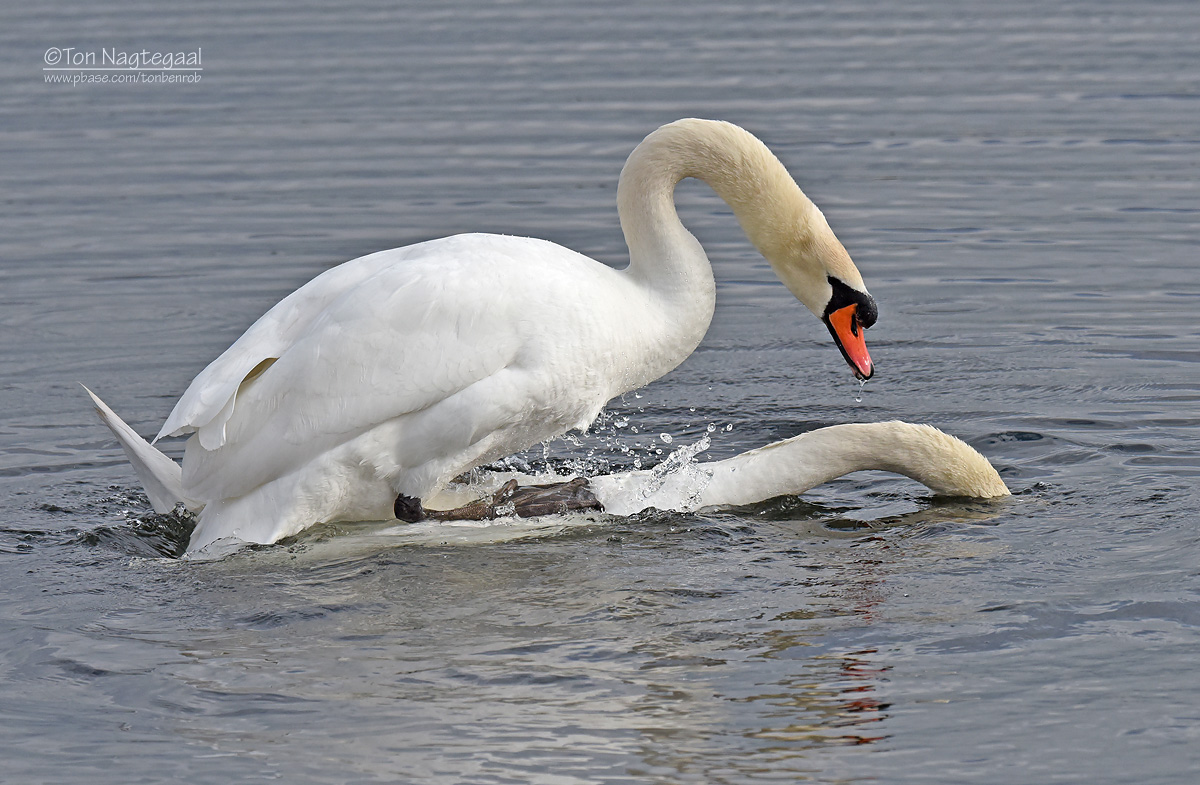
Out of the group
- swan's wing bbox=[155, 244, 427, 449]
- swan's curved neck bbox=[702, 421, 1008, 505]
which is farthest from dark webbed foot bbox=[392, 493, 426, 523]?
swan's curved neck bbox=[702, 421, 1008, 505]

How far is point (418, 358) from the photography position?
21.8 feet

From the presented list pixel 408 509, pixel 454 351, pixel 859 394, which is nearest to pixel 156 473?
pixel 408 509

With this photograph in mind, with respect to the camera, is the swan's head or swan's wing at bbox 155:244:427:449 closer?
swan's wing at bbox 155:244:427:449

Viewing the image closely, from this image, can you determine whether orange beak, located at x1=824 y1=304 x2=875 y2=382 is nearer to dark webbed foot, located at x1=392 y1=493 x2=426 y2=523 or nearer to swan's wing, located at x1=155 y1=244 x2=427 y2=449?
swan's wing, located at x1=155 y1=244 x2=427 y2=449

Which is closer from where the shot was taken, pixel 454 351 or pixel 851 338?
pixel 454 351

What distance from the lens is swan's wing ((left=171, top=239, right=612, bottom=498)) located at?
6.61m

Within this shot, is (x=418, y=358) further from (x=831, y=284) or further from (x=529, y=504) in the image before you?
(x=831, y=284)

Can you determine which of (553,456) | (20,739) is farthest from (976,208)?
(20,739)

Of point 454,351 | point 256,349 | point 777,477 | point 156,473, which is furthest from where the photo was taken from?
point 777,477

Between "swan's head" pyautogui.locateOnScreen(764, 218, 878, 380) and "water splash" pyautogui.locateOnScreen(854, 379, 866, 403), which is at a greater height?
"swan's head" pyautogui.locateOnScreen(764, 218, 878, 380)

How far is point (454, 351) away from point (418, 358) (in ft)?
0.48

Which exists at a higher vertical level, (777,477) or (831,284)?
(831,284)

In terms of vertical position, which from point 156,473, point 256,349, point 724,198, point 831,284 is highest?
point 724,198

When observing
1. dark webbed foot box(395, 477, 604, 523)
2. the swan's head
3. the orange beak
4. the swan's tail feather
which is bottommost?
dark webbed foot box(395, 477, 604, 523)
